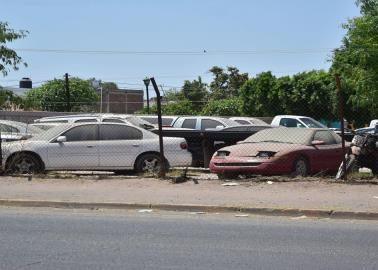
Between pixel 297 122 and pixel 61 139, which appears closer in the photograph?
pixel 61 139

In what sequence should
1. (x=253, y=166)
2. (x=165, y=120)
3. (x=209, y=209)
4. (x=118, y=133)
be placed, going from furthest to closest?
1. (x=165, y=120)
2. (x=118, y=133)
3. (x=253, y=166)
4. (x=209, y=209)

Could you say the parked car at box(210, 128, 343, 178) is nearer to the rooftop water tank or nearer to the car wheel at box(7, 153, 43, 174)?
the car wheel at box(7, 153, 43, 174)

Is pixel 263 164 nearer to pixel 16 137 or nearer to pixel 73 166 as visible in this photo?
pixel 73 166

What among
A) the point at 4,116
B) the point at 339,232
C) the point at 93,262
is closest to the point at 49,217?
the point at 93,262

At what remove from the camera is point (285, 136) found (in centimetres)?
1497

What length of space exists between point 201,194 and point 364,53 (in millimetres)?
21694

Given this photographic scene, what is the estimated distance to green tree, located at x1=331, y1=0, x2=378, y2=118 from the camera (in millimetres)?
31703

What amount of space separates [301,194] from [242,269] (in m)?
5.51

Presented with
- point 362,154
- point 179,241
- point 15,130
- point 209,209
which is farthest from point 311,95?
point 179,241

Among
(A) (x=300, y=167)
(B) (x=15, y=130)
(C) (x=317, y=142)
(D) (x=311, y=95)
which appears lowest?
(A) (x=300, y=167)

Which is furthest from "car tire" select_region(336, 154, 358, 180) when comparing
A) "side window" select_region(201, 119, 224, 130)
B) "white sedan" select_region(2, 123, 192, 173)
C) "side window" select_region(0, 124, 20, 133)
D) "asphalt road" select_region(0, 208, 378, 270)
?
"side window" select_region(201, 119, 224, 130)

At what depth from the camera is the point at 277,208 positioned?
35.6ft

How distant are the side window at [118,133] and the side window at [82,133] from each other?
19cm

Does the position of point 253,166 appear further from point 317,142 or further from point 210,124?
point 210,124
